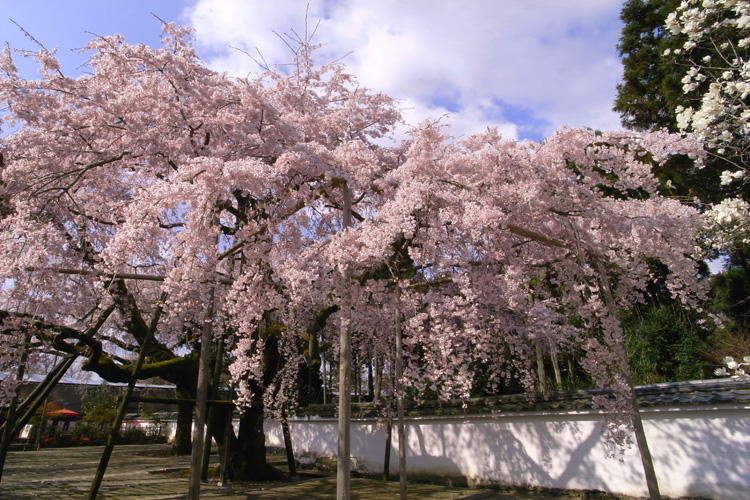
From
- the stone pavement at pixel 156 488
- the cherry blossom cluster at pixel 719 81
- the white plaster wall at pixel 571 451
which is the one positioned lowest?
the stone pavement at pixel 156 488

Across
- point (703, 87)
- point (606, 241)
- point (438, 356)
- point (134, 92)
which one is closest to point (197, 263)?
point (134, 92)

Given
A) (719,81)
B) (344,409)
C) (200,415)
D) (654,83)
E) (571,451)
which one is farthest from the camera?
(654,83)

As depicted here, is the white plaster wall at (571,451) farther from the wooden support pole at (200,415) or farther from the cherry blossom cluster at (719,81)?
the wooden support pole at (200,415)

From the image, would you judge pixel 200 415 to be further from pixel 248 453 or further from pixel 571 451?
pixel 571 451

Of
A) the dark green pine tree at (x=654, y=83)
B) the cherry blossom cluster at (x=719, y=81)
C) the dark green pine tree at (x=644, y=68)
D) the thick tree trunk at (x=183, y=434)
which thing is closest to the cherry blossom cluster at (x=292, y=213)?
the cherry blossom cluster at (x=719, y=81)

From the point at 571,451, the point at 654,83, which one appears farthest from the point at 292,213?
the point at 654,83

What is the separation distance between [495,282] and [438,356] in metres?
1.59

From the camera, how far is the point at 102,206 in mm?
7809

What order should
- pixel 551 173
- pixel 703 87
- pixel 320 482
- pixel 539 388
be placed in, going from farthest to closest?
1. pixel 539 388
2. pixel 703 87
3. pixel 320 482
4. pixel 551 173

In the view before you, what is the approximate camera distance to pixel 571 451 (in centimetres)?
911

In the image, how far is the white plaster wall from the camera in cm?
734

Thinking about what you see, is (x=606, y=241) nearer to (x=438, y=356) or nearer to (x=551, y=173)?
(x=551, y=173)

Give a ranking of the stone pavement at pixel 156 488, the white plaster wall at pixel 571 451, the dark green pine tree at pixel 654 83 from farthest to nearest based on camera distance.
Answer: the dark green pine tree at pixel 654 83 < the stone pavement at pixel 156 488 < the white plaster wall at pixel 571 451

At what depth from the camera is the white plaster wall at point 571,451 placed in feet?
24.1
